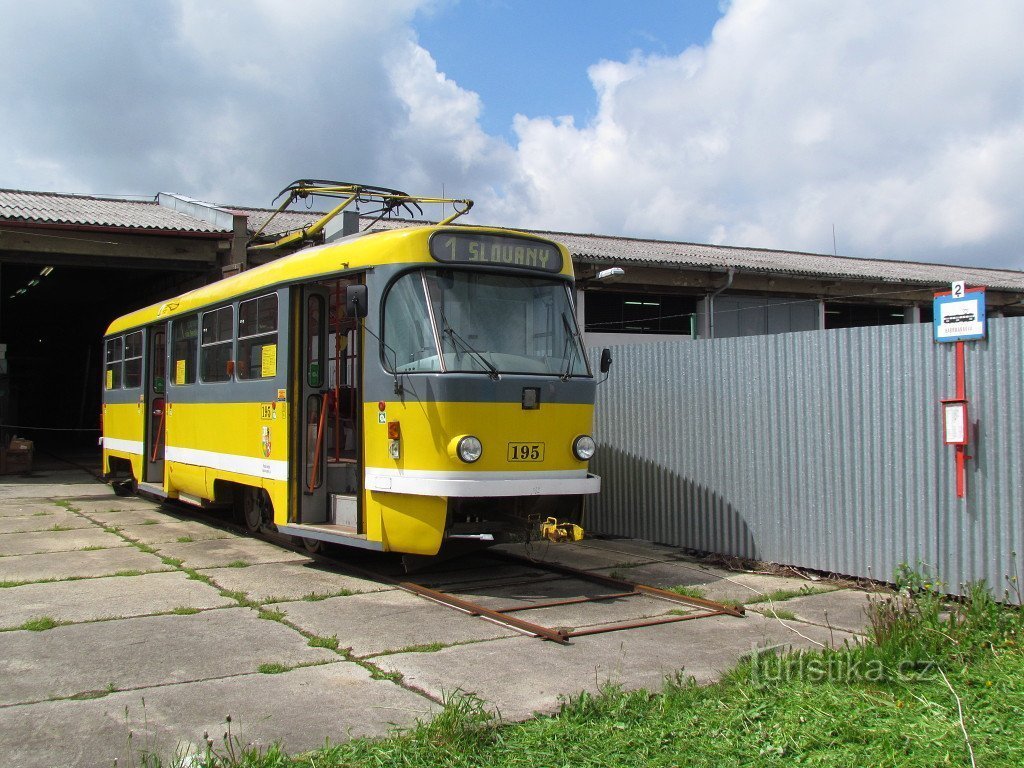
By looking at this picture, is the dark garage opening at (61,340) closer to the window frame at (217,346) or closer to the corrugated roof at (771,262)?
the corrugated roof at (771,262)

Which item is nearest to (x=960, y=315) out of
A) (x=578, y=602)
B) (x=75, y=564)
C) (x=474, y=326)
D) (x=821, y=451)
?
(x=821, y=451)

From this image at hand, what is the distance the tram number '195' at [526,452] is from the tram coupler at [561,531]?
21.9 inches

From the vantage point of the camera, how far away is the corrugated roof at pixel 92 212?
18.1m

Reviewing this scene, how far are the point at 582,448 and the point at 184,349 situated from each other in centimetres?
631

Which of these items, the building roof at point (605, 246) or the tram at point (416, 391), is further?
the building roof at point (605, 246)

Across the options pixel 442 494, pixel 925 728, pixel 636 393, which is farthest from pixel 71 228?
pixel 925 728

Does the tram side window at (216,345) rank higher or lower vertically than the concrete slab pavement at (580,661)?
higher

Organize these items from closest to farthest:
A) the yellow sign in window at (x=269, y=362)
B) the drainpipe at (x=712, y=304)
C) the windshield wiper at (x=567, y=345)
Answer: the windshield wiper at (x=567, y=345), the yellow sign in window at (x=269, y=362), the drainpipe at (x=712, y=304)

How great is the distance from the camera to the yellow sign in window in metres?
9.61

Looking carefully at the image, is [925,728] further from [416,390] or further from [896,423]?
[416,390]

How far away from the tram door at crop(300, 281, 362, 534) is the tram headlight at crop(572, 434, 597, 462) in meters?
2.19

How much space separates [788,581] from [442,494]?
334 cm

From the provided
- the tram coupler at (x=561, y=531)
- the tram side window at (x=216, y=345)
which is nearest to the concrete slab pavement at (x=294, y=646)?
the tram coupler at (x=561, y=531)

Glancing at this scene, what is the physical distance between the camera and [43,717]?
4.97 m
